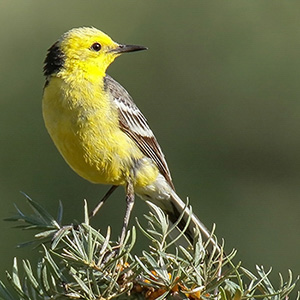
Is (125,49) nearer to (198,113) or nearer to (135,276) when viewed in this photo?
(198,113)

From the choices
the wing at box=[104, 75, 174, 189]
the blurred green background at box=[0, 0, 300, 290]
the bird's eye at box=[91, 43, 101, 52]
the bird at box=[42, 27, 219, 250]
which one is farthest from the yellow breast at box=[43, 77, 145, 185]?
the blurred green background at box=[0, 0, 300, 290]

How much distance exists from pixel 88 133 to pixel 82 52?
746mm

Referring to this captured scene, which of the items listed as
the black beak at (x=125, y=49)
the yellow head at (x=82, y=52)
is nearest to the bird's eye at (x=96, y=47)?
the yellow head at (x=82, y=52)

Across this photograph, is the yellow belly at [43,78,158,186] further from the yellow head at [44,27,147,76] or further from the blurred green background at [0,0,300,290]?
the blurred green background at [0,0,300,290]

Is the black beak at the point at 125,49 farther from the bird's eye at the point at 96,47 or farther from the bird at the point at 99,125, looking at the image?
the bird's eye at the point at 96,47

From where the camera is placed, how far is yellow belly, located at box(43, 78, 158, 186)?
4562mm

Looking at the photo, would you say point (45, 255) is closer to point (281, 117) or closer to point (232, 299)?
point (232, 299)

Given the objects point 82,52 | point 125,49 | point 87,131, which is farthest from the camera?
point 125,49

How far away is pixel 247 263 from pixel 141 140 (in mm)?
1676

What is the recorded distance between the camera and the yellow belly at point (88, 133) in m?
4.56

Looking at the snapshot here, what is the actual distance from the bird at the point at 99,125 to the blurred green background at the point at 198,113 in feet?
3.14

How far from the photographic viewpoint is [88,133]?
4.59 metres

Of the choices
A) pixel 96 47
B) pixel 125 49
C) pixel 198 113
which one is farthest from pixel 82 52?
pixel 198 113

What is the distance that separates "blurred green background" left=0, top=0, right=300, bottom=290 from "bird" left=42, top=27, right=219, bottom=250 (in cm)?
96
